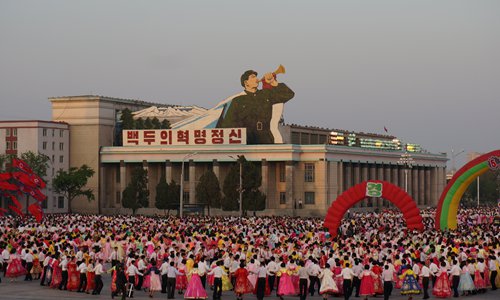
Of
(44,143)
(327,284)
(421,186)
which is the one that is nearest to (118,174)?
(44,143)

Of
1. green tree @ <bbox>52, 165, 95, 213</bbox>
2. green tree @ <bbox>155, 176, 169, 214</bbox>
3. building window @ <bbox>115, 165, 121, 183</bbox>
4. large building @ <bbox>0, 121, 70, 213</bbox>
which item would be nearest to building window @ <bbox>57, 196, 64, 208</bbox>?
large building @ <bbox>0, 121, 70, 213</bbox>

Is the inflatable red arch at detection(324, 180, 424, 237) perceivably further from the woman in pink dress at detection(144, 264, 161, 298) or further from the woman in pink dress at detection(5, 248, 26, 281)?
the woman in pink dress at detection(144, 264, 161, 298)

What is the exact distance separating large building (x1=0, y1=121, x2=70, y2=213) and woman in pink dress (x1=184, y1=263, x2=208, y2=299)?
8134 cm

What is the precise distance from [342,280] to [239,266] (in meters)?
3.35

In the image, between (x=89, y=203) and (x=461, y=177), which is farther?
(x=89, y=203)

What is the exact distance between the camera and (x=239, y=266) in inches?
1329

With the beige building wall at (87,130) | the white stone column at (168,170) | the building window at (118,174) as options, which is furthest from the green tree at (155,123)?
the white stone column at (168,170)

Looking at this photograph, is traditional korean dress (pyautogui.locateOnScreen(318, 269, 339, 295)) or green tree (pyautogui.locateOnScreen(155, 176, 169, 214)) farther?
green tree (pyautogui.locateOnScreen(155, 176, 169, 214))

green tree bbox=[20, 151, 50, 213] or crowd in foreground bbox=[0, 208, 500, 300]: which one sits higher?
green tree bbox=[20, 151, 50, 213]

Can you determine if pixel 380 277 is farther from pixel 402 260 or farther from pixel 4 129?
pixel 4 129

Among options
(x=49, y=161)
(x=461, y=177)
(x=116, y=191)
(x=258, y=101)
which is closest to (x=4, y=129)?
(x=49, y=161)

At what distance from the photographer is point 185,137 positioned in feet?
366

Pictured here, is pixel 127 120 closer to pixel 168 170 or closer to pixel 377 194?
pixel 168 170

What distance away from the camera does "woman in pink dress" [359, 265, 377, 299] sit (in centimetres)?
3281
